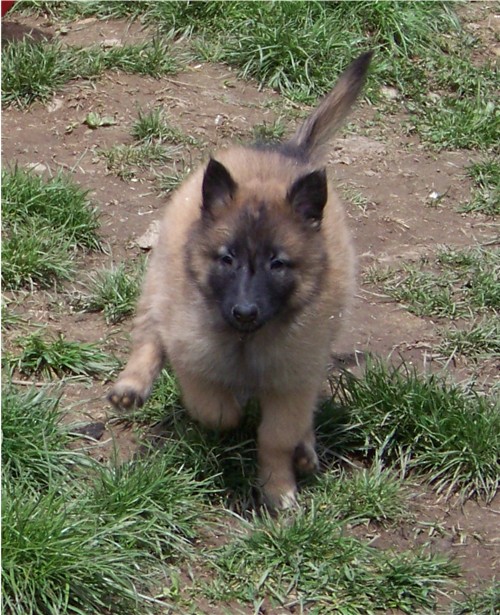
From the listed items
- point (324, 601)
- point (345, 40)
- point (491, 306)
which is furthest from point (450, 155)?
point (324, 601)

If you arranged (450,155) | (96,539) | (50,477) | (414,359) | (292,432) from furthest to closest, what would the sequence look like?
(450,155) < (414,359) < (292,432) < (50,477) < (96,539)

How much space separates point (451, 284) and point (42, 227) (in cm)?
219

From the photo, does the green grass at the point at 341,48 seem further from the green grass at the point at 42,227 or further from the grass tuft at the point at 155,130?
the green grass at the point at 42,227

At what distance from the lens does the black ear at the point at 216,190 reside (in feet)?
16.3

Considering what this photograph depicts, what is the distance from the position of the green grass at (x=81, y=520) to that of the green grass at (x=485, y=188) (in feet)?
10.0

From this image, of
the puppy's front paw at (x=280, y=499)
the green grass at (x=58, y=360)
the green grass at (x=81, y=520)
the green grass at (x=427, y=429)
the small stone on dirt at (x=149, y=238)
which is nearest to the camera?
the green grass at (x=81, y=520)

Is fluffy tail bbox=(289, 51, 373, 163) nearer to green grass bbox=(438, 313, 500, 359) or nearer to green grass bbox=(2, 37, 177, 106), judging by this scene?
green grass bbox=(438, 313, 500, 359)

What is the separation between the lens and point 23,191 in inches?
258

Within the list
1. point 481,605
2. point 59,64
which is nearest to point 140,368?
point 481,605

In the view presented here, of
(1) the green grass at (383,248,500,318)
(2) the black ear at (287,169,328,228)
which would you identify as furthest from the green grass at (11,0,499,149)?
(2) the black ear at (287,169,328,228)

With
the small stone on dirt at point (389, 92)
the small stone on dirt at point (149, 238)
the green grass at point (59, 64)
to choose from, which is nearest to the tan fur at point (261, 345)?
the small stone on dirt at point (149, 238)

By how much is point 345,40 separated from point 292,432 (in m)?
3.80

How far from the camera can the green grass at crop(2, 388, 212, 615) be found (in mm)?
4234

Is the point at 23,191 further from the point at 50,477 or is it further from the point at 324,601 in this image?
the point at 324,601
